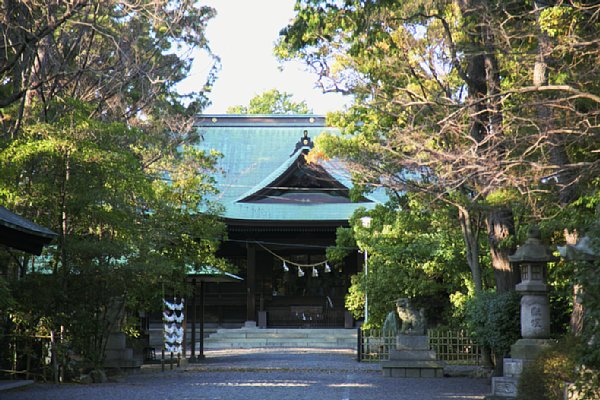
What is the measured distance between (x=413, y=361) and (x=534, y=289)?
6.54m

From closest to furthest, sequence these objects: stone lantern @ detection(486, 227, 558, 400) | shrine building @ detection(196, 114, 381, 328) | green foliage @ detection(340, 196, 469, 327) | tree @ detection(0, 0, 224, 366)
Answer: stone lantern @ detection(486, 227, 558, 400)
tree @ detection(0, 0, 224, 366)
green foliage @ detection(340, 196, 469, 327)
shrine building @ detection(196, 114, 381, 328)

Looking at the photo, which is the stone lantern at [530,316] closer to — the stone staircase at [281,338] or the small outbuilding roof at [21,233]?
the small outbuilding roof at [21,233]

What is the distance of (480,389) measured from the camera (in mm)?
16781

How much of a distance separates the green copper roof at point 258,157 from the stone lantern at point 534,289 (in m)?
20.5

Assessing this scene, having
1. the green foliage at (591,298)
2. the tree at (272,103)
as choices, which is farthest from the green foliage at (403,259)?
the tree at (272,103)

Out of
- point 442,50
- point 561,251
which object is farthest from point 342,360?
point 561,251

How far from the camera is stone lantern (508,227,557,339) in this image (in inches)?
575

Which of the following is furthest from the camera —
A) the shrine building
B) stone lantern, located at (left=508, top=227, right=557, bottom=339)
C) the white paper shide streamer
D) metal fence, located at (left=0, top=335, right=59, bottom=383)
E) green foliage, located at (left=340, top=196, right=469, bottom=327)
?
the shrine building

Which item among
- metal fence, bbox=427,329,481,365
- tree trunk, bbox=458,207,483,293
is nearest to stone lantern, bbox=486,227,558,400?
tree trunk, bbox=458,207,483,293

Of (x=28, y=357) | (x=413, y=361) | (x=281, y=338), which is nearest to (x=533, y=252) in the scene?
(x=413, y=361)

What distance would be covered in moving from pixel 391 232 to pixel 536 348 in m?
11.3

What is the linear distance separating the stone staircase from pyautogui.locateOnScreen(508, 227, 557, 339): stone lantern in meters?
18.5

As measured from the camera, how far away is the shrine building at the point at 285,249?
120 ft

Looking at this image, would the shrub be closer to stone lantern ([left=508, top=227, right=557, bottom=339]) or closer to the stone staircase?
stone lantern ([left=508, top=227, right=557, bottom=339])
